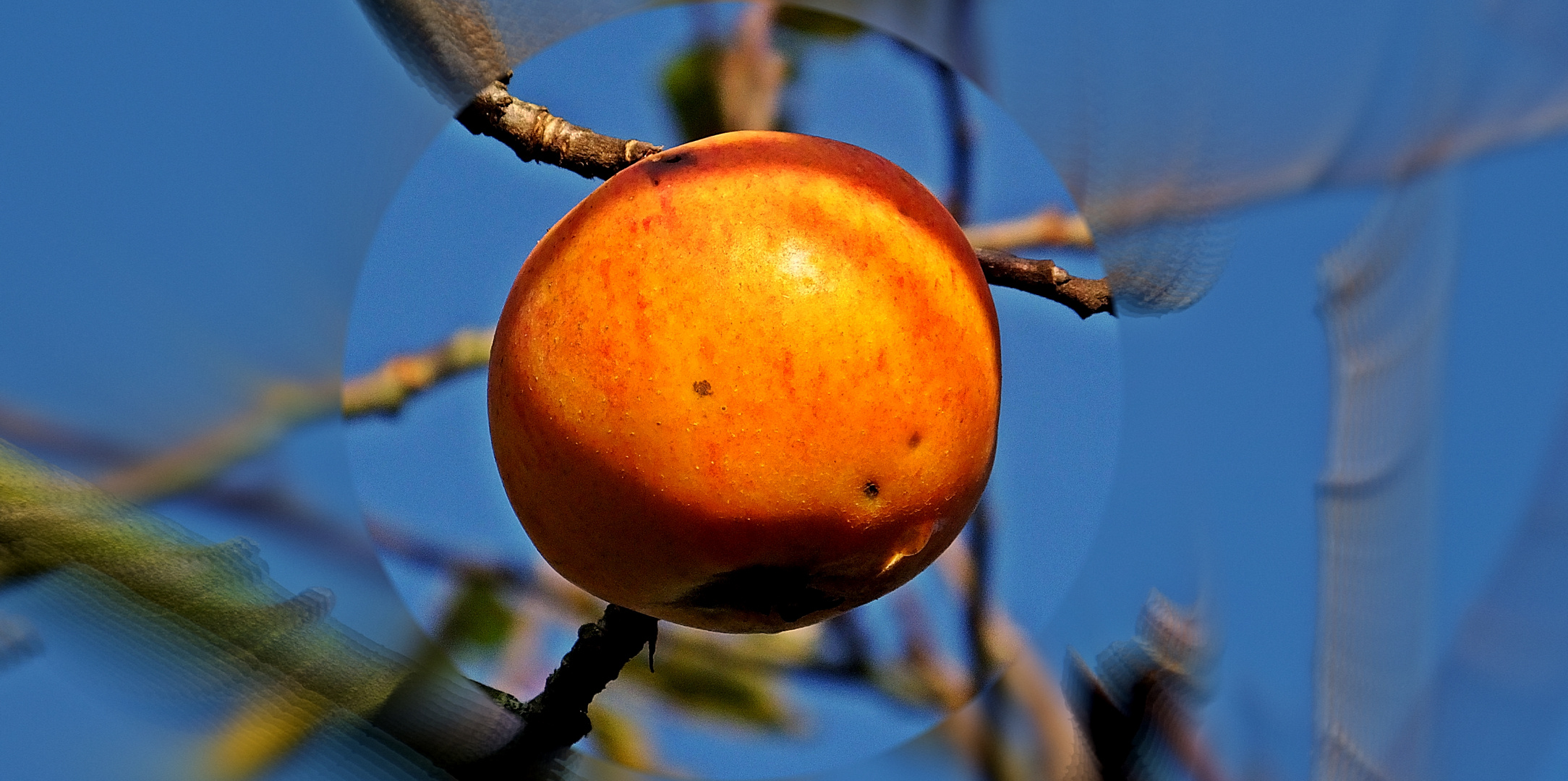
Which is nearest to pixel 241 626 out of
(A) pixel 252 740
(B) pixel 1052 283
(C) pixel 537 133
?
(A) pixel 252 740

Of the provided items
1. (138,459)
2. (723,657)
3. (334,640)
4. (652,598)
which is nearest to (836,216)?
(652,598)

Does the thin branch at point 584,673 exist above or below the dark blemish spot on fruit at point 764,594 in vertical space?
below

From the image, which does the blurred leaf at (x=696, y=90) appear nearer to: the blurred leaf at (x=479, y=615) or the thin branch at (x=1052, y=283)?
the thin branch at (x=1052, y=283)

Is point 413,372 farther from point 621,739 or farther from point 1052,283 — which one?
point 1052,283

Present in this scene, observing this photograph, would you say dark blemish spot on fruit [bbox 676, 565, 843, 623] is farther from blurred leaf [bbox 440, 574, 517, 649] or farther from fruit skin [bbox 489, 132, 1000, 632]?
blurred leaf [bbox 440, 574, 517, 649]

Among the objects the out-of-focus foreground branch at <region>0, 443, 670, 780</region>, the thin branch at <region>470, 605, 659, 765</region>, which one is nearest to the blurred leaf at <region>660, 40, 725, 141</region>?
the thin branch at <region>470, 605, 659, 765</region>

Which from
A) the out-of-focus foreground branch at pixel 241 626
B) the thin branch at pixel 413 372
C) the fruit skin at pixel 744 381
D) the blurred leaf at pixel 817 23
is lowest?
the thin branch at pixel 413 372

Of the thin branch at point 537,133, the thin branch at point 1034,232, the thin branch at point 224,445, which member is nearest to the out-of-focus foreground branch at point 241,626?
the thin branch at point 224,445
